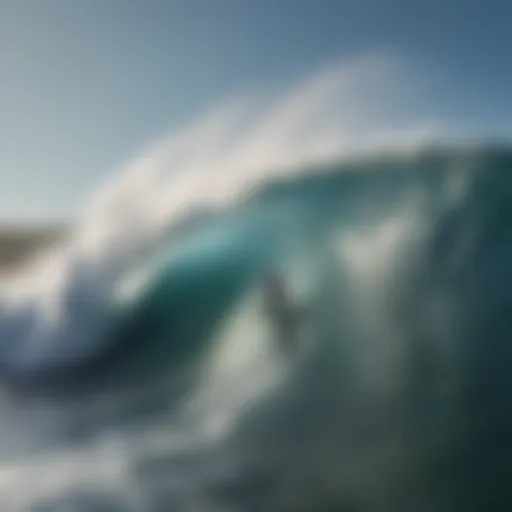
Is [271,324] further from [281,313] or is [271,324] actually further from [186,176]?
[186,176]

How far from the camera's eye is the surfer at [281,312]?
4.25 ft

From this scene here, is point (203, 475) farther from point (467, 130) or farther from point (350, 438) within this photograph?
point (467, 130)

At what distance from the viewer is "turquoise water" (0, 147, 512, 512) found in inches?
49.6

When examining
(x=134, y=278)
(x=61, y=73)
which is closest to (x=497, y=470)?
(x=134, y=278)

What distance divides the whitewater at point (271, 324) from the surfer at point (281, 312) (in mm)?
15

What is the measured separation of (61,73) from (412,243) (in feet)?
2.44

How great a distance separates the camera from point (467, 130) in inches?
53.7

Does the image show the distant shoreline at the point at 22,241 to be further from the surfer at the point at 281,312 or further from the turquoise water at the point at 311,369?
the surfer at the point at 281,312

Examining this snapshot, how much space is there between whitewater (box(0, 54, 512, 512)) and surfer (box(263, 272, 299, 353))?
2 centimetres

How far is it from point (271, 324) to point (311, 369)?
0.11m

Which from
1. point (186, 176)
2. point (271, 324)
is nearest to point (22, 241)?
point (186, 176)

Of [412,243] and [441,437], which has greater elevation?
[412,243]

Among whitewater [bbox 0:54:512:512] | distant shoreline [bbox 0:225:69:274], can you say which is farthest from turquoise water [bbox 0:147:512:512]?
distant shoreline [bbox 0:225:69:274]

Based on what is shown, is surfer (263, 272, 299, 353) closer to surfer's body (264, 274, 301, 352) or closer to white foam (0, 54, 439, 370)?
surfer's body (264, 274, 301, 352)
